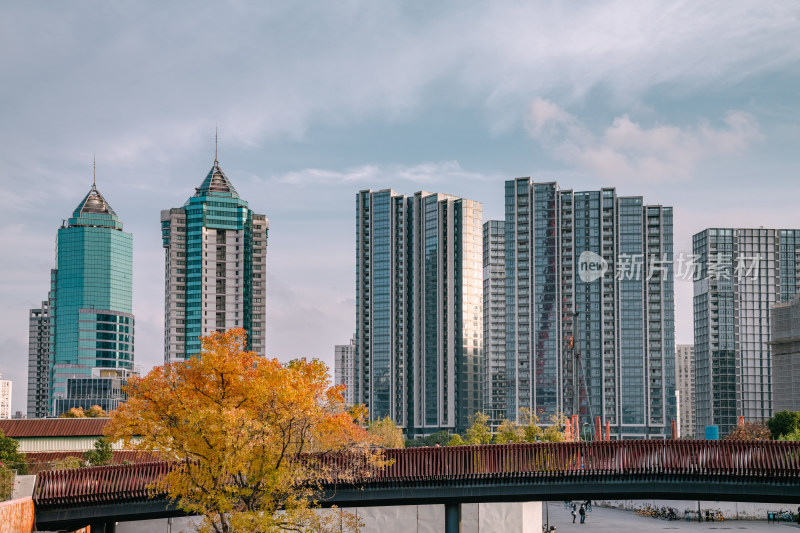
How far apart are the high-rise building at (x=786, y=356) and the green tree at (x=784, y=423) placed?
87.1ft

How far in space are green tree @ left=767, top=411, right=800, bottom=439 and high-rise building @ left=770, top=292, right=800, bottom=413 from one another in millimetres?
26544

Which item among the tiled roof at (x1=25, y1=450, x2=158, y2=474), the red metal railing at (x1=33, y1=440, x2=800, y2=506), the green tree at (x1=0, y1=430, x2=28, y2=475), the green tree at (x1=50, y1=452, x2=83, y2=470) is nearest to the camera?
the red metal railing at (x1=33, y1=440, x2=800, y2=506)

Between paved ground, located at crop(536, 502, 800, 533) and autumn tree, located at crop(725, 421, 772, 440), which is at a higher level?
autumn tree, located at crop(725, 421, 772, 440)

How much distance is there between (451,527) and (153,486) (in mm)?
16578

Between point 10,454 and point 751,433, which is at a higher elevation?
point 10,454

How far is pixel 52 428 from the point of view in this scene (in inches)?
3524

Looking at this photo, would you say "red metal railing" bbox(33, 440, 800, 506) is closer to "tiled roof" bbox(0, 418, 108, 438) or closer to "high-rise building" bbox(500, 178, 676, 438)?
"tiled roof" bbox(0, 418, 108, 438)

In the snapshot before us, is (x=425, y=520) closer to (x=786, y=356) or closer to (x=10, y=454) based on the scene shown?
(x=10, y=454)

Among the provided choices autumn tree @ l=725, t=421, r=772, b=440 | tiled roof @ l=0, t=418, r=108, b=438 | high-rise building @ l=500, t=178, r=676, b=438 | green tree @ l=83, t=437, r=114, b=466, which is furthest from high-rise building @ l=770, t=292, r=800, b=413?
green tree @ l=83, t=437, r=114, b=466

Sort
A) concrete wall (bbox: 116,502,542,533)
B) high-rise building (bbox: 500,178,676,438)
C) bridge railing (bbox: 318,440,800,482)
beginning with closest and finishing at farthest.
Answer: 1. bridge railing (bbox: 318,440,800,482)
2. concrete wall (bbox: 116,502,542,533)
3. high-rise building (bbox: 500,178,676,438)

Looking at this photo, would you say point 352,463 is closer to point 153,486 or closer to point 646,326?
point 153,486

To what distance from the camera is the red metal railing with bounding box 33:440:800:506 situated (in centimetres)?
4569

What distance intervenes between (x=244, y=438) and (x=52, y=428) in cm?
5862

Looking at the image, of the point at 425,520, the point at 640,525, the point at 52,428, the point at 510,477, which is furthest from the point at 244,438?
the point at 640,525
